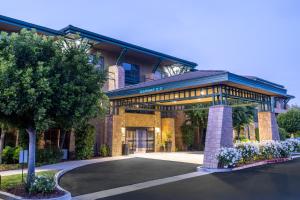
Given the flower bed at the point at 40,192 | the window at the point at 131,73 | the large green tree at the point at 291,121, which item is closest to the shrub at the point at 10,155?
the flower bed at the point at 40,192

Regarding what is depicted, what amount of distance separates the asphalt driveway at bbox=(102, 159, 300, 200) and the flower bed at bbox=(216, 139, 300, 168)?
835mm

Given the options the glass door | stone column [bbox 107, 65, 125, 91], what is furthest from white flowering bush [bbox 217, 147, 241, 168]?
stone column [bbox 107, 65, 125, 91]

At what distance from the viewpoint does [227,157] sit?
455 inches

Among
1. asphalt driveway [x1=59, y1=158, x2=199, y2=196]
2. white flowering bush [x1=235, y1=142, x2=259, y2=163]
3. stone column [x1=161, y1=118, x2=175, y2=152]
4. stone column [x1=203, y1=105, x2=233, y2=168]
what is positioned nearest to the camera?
asphalt driveway [x1=59, y1=158, x2=199, y2=196]

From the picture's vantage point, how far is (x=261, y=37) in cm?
12169

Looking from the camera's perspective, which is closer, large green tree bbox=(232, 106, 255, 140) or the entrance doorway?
the entrance doorway

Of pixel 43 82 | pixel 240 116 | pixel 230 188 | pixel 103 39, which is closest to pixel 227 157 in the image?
pixel 230 188

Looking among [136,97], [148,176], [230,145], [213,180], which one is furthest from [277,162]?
[136,97]

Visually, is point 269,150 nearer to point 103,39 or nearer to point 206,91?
point 206,91

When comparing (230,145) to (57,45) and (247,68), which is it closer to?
(57,45)

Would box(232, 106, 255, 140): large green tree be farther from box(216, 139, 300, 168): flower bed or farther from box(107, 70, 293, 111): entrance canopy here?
box(216, 139, 300, 168): flower bed

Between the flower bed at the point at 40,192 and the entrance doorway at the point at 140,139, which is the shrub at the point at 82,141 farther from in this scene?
the flower bed at the point at 40,192

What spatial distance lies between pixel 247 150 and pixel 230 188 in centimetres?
521

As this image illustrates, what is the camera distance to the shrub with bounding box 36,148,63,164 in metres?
14.9
